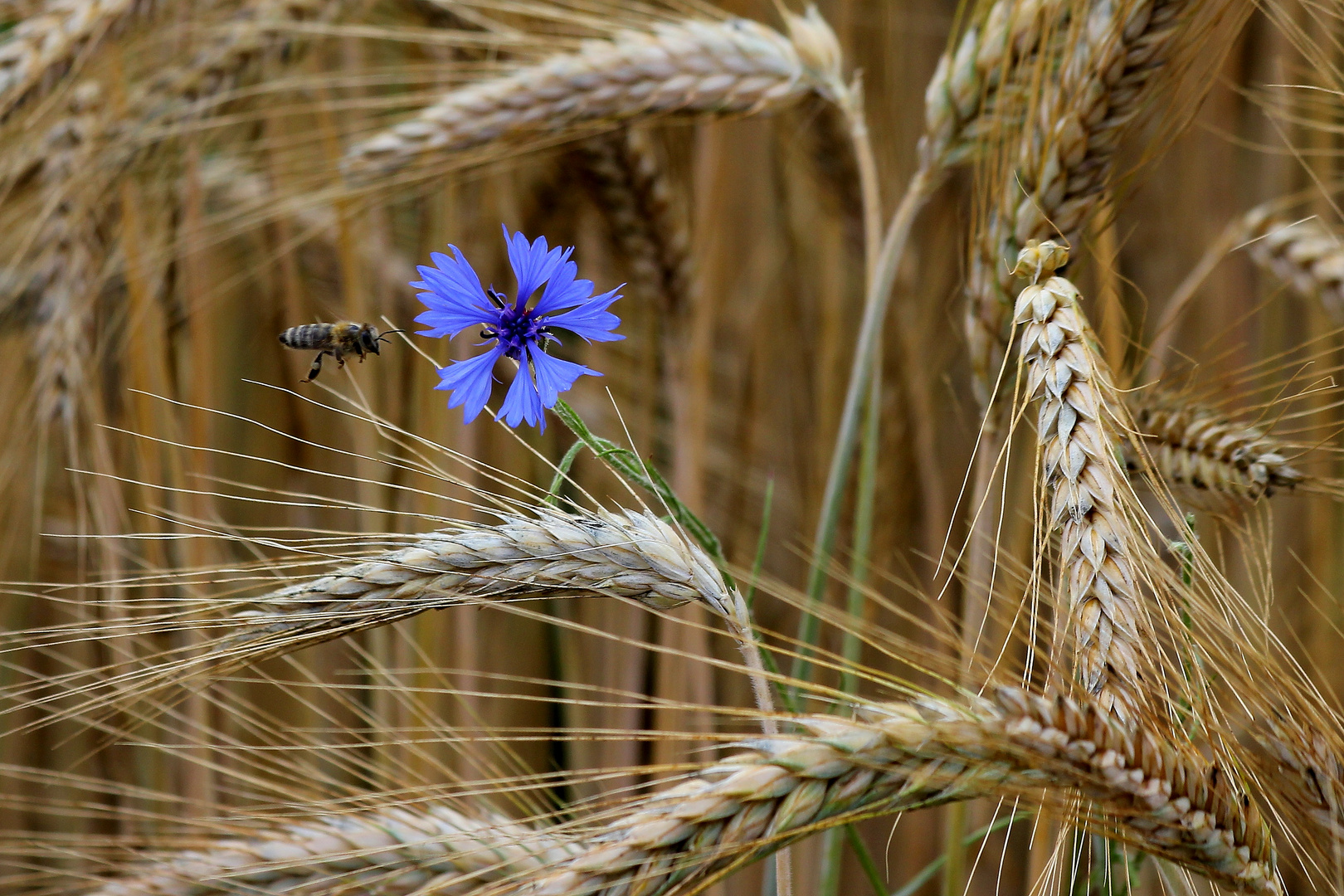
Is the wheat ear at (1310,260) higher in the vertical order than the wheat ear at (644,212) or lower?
lower

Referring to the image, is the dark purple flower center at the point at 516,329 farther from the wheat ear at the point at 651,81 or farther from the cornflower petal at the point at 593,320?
the wheat ear at the point at 651,81

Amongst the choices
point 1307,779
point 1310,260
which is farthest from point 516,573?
point 1310,260

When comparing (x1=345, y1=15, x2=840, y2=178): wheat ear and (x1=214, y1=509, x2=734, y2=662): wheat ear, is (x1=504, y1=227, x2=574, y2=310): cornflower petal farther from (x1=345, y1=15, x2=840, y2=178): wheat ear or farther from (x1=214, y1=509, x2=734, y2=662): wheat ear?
(x1=345, y1=15, x2=840, y2=178): wheat ear

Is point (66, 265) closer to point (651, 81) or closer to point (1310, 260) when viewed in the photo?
point (651, 81)

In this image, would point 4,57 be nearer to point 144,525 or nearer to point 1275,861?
point 144,525

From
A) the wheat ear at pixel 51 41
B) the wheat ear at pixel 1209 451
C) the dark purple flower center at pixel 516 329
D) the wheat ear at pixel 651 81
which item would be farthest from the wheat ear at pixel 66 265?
the wheat ear at pixel 1209 451

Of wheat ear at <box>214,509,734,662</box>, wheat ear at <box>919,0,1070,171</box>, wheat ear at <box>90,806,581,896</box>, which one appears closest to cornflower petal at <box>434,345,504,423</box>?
wheat ear at <box>214,509,734,662</box>
